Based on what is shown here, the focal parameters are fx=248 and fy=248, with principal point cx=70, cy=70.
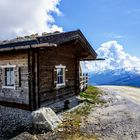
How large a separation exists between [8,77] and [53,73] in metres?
2.86

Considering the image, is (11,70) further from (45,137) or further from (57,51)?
(45,137)

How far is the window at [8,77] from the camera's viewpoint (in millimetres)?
15341

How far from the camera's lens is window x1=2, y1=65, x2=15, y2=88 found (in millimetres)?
15341

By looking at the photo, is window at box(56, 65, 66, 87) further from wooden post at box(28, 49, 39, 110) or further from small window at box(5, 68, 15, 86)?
small window at box(5, 68, 15, 86)

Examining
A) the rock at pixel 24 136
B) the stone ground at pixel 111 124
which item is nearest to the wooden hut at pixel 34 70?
the stone ground at pixel 111 124

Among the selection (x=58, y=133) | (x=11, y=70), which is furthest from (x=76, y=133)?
(x=11, y=70)

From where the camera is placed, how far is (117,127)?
11836 millimetres

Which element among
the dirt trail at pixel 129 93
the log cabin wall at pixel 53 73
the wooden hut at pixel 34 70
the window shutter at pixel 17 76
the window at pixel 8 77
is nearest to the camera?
the wooden hut at pixel 34 70

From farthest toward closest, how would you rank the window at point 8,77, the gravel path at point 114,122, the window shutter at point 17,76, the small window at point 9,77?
1. the small window at point 9,77
2. the window at point 8,77
3. the window shutter at point 17,76
4. the gravel path at point 114,122

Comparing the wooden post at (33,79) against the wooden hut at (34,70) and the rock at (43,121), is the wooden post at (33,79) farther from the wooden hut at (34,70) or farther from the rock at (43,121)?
the rock at (43,121)

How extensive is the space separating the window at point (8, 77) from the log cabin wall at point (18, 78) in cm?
20

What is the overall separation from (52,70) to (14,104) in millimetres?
3165

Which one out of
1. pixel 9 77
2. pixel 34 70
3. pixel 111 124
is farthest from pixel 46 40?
pixel 111 124

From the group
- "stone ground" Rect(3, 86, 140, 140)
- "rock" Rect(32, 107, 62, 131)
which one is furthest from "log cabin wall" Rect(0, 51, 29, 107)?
"stone ground" Rect(3, 86, 140, 140)
